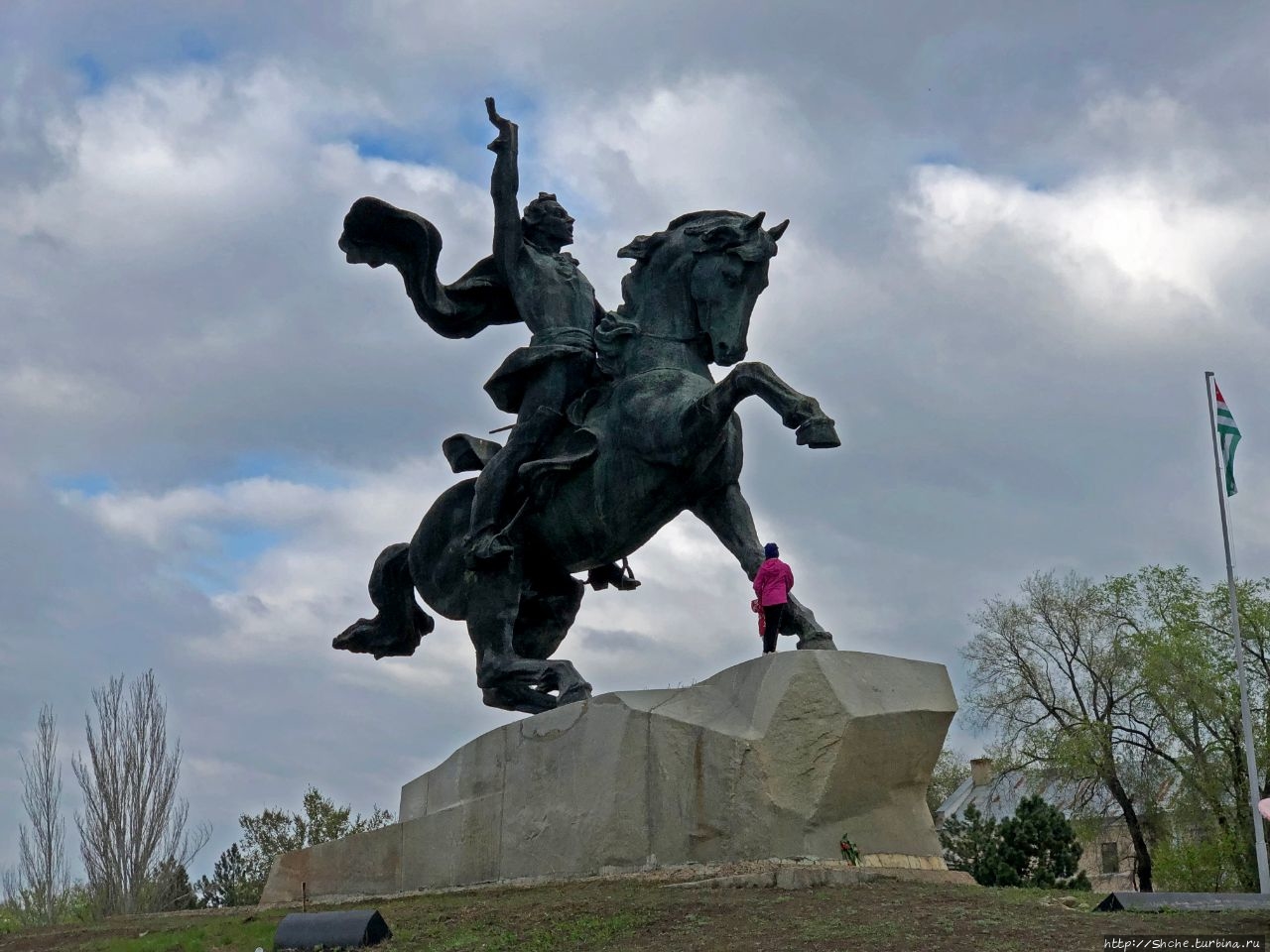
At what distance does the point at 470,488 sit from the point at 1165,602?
24.9 metres

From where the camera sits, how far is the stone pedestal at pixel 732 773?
901 centimetres

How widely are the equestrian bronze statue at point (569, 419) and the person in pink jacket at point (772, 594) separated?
0.61 ft

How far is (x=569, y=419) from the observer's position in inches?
437

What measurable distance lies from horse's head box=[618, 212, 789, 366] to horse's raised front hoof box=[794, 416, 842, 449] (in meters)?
1.57

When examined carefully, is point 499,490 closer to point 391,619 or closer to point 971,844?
point 391,619

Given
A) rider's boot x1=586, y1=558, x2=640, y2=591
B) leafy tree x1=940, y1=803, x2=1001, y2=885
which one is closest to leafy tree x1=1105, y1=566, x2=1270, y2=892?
leafy tree x1=940, y1=803, x2=1001, y2=885

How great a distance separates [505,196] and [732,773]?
504cm

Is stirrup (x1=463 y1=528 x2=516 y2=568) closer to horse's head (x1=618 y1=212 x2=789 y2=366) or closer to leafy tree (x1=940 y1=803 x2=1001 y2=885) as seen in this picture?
horse's head (x1=618 y1=212 x2=789 y2=366)

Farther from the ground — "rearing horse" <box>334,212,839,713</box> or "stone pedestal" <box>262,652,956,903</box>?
"rearing horse" <box>334,212,839,713</box>

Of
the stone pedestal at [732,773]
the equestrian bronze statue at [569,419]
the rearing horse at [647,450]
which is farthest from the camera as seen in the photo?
the equestrian bronze statue at [569,419]

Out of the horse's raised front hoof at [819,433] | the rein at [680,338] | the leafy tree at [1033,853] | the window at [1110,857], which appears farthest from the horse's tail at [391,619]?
the window at [1110,857]

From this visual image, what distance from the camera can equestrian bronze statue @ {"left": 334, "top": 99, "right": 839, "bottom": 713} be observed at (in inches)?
409

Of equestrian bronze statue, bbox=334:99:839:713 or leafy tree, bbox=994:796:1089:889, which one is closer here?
equestrian bronze statue, bbox=334:99:839:713

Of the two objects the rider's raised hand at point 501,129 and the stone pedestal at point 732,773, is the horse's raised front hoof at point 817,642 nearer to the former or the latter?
the stone pedestal at point 732,773
